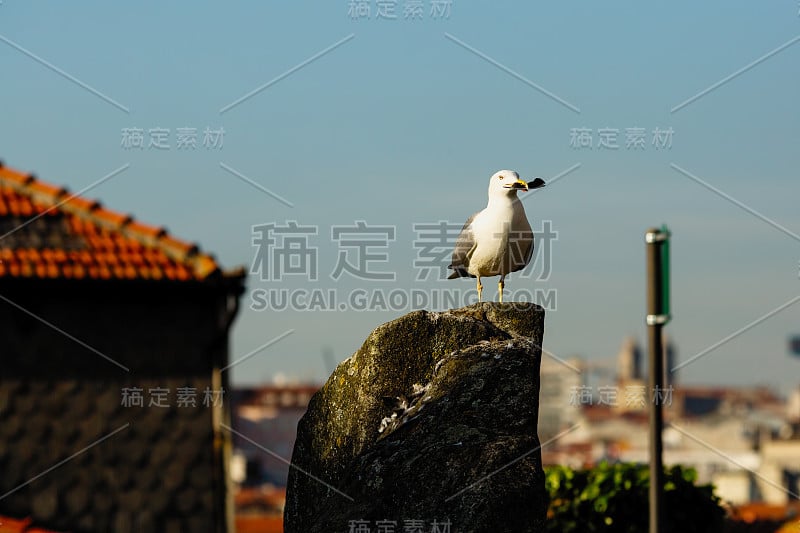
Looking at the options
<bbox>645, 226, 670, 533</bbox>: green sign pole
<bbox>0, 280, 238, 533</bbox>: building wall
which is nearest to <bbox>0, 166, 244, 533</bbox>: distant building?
<bbox>0, 280, 238, 533</bbox>: building wall

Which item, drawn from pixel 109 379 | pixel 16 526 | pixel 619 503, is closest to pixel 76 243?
pixel 109 379

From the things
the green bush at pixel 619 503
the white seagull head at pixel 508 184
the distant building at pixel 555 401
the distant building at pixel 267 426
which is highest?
the distant building at pixel 555 401

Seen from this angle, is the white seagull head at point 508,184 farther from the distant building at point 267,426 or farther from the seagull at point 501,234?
the distant building at point 267,426

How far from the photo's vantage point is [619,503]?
43.3 ft

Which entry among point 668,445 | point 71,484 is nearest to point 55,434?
point 71,484

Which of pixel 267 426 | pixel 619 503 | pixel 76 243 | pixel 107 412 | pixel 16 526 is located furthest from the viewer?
pixel 267 426

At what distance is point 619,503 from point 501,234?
4.64 meters

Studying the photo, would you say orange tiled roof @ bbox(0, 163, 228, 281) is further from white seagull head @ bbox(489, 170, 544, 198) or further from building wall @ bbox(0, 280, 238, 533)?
white seagull head @ bbox(489, 170, 544, 198)

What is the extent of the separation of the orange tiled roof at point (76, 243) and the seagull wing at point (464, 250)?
25.3 feet

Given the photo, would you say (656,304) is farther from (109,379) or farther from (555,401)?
(555,401)

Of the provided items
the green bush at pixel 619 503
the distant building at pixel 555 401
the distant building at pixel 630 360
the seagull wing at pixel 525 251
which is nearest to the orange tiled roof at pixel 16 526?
the green bush at pixel 619 503

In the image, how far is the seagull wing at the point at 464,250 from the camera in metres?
9.88

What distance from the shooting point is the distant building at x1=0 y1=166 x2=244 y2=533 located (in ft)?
54.5

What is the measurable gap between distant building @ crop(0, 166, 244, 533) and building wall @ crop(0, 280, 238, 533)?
0.04 feet
